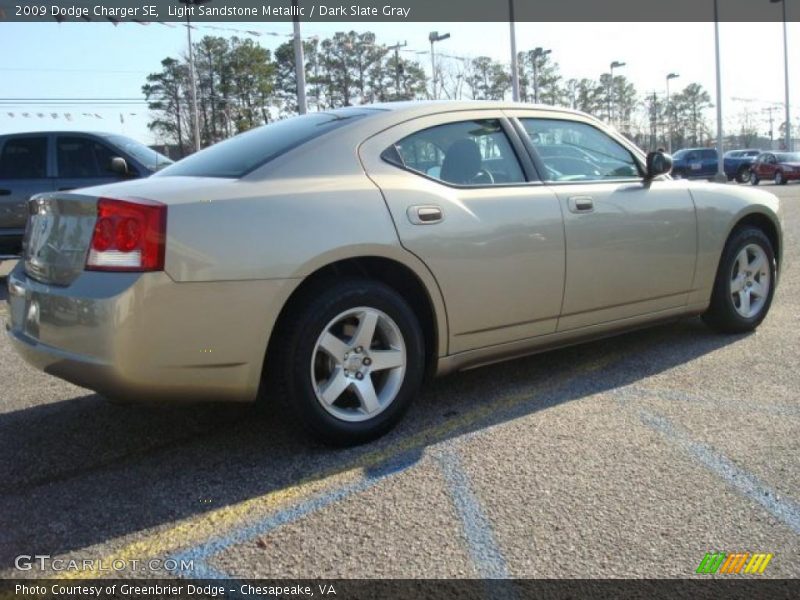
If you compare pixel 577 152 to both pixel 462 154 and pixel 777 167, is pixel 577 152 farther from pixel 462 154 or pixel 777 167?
pixel 777 167

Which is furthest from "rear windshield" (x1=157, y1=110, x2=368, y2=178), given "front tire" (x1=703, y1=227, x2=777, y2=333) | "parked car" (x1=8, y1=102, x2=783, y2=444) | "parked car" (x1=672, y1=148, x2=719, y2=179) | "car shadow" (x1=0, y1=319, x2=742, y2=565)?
"parked car" (x1=672, y1=148, x2=719, y2=179)

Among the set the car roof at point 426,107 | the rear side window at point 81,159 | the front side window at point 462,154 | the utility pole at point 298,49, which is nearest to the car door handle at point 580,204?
the front side window at point 462,154

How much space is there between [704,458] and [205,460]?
2170 millimetres

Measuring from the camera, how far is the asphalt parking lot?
2441mm

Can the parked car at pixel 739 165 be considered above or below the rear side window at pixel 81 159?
above

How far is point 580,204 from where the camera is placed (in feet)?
13.3

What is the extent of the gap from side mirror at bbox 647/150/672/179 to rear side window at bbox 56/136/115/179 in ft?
21.4

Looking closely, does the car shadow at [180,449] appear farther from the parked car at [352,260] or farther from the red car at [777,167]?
the red car at [777,167]

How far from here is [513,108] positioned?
4152 millimetres

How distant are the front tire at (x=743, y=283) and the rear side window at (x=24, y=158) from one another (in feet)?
25.0

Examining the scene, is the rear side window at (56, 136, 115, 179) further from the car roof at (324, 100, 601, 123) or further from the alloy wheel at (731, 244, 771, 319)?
the alloy wheel at (731, 244, 771, 319)

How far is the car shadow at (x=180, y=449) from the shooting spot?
2.72m

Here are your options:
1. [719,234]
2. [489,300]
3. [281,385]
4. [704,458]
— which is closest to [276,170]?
[281,385]

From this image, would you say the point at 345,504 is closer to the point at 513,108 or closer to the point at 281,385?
the point at 281,385
